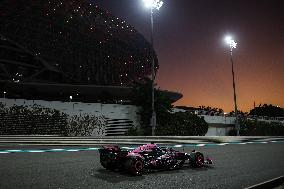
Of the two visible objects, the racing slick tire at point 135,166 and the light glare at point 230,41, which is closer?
the racing slick tire at point 135,166

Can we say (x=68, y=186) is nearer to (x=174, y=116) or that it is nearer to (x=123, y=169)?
(x=123, y=169)

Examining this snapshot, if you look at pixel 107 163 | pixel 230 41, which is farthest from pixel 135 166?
pixel 230 41

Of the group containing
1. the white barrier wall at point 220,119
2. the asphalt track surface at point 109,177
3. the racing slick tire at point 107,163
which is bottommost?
the asphalt track surface at point 109,177

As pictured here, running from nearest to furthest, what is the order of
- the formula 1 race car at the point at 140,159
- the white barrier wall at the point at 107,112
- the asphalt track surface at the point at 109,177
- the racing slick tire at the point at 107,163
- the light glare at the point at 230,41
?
1. the asphalt track surface at the point at 109,177
2. the formula 1 race car at the point at 140,159
3. the racing slick tire at the point at 107,163
4. the white barrier wall at the point at 107,112
5. the light glare at the point at 230,41

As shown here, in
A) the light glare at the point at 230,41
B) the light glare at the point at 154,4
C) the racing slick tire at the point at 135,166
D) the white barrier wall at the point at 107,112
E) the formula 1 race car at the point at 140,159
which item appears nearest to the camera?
the racing slick tire at the point at 135,166

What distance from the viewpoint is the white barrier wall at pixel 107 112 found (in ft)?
113

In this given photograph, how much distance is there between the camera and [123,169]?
8.09 m

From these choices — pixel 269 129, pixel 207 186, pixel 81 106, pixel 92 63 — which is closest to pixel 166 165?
pixel 207 186

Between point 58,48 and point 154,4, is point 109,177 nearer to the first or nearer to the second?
point 154,4

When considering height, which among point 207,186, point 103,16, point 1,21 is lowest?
point 207,186

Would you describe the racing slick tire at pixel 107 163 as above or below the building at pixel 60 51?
below

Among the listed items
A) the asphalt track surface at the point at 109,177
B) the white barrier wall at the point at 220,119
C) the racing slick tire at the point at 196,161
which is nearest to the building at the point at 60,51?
the white barrier wall at the point at 220,119

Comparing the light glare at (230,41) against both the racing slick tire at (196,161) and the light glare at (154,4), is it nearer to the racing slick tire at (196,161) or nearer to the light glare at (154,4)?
the light glare at (154,4)

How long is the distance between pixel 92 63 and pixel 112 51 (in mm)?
7095
